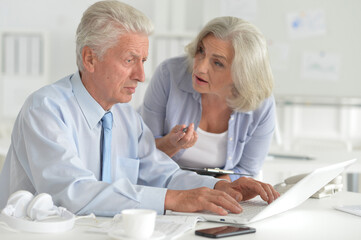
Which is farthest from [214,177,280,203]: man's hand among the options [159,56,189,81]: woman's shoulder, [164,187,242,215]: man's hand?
[159,56,189,81]: woman's shoulder

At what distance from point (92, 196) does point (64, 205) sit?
7cm

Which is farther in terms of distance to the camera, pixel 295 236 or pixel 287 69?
pixel 287 69

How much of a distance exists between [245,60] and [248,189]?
619 millimetres

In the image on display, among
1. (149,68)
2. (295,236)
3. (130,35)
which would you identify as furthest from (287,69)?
(295,236)

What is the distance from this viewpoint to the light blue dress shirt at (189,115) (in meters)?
2.18

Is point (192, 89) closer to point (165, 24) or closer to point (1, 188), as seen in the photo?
point (1, 188)

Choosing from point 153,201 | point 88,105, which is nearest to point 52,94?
point 88,105

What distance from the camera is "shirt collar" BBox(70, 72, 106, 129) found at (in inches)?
60.4

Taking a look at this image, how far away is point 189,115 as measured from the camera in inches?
87.2

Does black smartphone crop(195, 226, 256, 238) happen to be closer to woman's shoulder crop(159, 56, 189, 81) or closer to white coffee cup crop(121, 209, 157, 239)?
white coffee cup crop(121, 209, 157, 239)

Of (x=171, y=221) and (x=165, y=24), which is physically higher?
(x=165, y=24)

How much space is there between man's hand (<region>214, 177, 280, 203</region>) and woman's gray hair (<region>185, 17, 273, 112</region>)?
57 cm

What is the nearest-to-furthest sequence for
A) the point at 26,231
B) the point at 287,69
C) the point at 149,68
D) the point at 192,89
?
the point at 26,231, the point at 192,89, the point at 287,69, the point at 149,68

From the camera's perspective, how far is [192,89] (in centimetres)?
218
